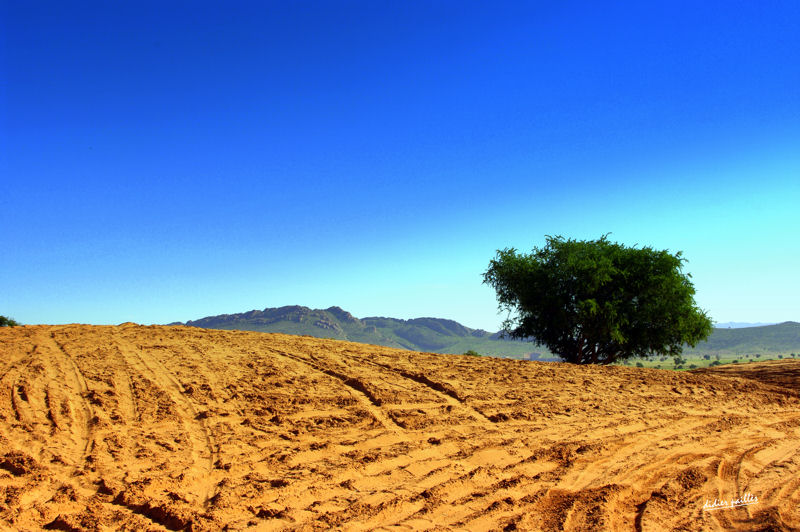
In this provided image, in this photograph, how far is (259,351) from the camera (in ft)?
41.2

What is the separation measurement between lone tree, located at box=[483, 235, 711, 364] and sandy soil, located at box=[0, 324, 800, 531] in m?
9.47

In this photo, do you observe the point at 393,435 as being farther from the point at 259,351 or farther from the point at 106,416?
the point at 259,351

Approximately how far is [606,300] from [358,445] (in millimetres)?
18344

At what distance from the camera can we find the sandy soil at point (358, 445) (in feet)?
16.6

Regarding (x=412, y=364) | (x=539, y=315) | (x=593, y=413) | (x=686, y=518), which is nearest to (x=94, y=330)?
(x=412, y=364)

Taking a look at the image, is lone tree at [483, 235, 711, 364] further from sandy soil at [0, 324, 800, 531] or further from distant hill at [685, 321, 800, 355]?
distant hill at [685, 321, 800, 355]

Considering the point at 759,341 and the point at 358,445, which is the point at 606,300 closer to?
the point at 358,445

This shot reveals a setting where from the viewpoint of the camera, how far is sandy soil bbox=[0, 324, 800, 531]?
5.05 metres

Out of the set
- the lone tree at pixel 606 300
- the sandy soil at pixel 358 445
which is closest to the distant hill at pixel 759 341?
the lone tree at pixel 606 300

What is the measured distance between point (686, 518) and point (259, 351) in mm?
9981

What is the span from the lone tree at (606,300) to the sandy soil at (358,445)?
31.1 feet

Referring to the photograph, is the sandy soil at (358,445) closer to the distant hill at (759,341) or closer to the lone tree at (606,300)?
the lone tree at (606,300)

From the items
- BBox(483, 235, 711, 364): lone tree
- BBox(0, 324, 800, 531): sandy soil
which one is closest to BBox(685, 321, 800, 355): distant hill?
BBox(483, 235, 711, 364): lone tree

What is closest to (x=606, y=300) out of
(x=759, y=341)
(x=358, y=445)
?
(x=358, y=445)
